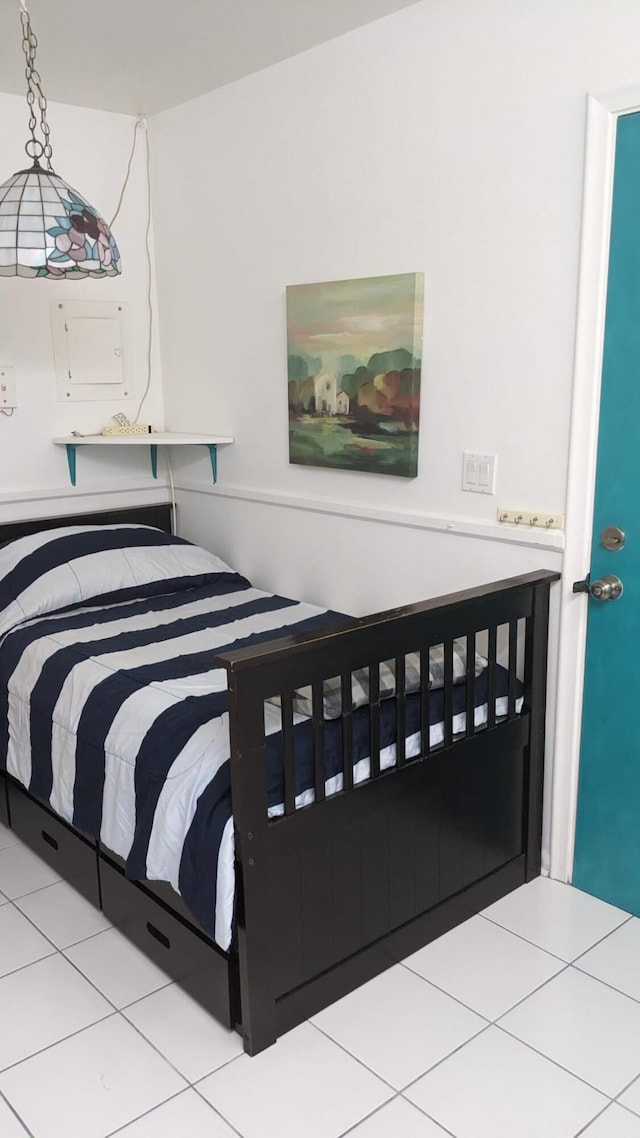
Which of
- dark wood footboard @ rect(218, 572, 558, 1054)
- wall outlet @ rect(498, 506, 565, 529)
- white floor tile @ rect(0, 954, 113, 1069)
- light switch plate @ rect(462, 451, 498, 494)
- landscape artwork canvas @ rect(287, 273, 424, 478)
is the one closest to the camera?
dark wood footboard @ rect(218, 572, 558, 1054)

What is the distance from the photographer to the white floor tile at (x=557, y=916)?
2.13 m

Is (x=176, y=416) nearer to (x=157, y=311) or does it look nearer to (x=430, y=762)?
(x=157, y=311)

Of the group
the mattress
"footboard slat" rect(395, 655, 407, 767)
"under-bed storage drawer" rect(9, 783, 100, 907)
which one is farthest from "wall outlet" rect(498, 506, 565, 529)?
"under-bed storage drawer" rect(9, 783, 100, 907)

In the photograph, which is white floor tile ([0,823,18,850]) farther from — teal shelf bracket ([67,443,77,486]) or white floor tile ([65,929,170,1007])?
teal shelf bracket ([67,443,77,486])

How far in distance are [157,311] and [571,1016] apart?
2.71m

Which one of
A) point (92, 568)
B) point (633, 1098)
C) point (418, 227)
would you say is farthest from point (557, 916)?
point (418, 227)

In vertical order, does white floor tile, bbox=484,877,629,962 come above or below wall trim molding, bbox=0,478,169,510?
below

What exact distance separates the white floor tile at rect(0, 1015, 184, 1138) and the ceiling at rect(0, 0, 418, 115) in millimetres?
2420

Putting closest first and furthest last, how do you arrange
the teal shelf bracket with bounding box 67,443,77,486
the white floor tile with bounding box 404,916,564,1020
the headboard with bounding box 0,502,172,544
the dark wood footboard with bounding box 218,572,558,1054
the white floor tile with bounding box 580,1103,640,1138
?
the white floor tile with bounding box 580,1103,640,1138
the dark wood footboard with bounding box 218,572,558,1054
the white floor tile with bounding box 404,916,564,1020
the headboard with bounding box 0,502,172,544
the teal shelf bracket with bounding box 67,443,77,486

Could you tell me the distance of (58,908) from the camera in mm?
2303

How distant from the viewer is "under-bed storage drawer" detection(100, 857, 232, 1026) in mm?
1845

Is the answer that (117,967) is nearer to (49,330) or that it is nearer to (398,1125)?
(398,1125)

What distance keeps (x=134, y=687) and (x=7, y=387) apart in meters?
1.38

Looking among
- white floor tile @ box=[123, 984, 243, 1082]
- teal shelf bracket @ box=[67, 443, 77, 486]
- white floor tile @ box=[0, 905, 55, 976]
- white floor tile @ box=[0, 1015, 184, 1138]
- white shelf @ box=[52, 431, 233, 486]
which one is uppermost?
white shelf @ box=[52, 431, 233, 486]
